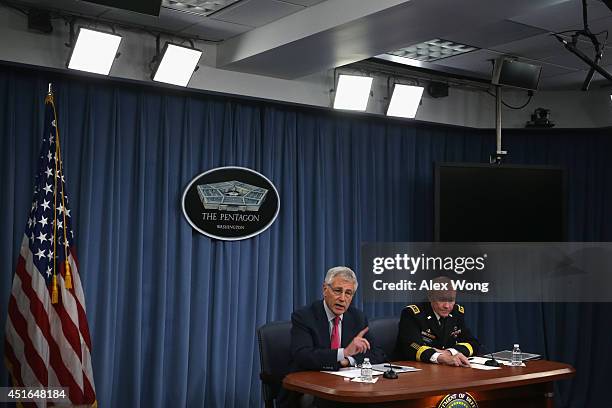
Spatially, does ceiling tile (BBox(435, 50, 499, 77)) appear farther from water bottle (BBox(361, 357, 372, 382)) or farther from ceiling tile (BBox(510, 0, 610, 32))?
water bottle (BBox(361, 357, 372, 382))

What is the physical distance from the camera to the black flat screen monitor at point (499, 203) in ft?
20.3

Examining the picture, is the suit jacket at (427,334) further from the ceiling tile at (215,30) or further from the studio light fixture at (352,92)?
the ceiling tile at (215,30)

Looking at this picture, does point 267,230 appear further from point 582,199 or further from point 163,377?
point 582,199

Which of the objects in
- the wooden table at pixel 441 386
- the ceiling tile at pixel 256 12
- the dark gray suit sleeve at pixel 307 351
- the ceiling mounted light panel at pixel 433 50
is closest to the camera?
the wooden table at pixel 441 386

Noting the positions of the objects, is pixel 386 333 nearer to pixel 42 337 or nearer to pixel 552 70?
pixel 42 337

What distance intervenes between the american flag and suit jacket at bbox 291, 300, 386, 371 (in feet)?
4.08

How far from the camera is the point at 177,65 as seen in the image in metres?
4.97

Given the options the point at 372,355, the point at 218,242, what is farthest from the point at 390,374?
the point at 218,242

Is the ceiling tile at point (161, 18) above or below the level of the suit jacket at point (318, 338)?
above

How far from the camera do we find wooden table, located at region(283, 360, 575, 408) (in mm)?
3701

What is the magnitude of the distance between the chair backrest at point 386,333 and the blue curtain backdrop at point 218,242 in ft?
3.30

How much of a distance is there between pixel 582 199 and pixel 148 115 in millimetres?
3926

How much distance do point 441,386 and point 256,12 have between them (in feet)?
8.08

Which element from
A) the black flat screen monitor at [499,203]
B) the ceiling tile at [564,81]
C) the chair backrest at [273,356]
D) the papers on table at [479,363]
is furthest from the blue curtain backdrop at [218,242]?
the papers on table at [479,363]
